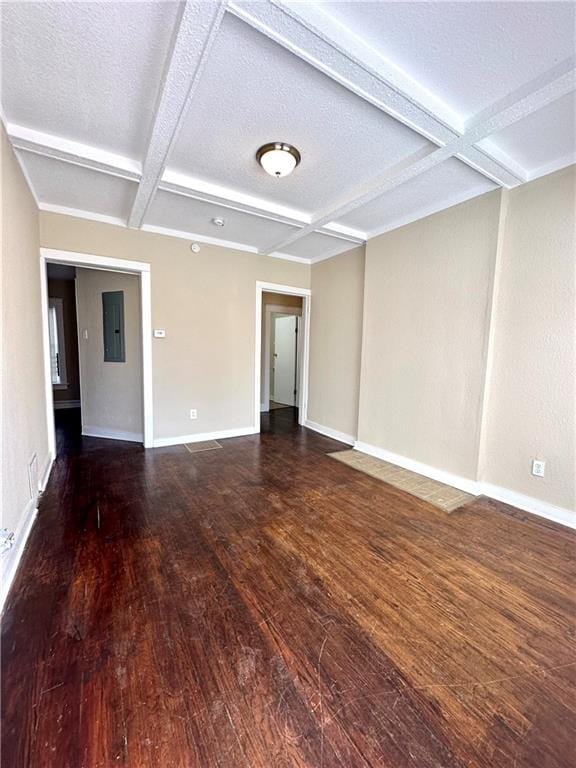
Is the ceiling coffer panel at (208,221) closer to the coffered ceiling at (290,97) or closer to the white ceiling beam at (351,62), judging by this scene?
the coffered ceiling at (290,97)

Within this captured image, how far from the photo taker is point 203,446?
13.8 feet

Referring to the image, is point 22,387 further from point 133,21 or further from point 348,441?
point 348,441

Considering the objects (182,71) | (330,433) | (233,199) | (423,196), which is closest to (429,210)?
(423,196)

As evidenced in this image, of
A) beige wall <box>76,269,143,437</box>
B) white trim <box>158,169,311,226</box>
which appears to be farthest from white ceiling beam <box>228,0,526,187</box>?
beige wall <box>76,269,143,437</box>

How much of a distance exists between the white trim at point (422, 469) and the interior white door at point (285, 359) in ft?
10.1

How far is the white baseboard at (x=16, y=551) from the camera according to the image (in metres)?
1.63

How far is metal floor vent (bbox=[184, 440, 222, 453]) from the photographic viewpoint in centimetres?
408

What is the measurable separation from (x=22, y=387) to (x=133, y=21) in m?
2.18

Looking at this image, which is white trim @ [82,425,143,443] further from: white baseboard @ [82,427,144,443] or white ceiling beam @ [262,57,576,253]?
white ceiling beam @ [262,57,576,253]

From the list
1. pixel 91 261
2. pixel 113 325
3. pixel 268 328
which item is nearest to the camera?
pixel 91 261

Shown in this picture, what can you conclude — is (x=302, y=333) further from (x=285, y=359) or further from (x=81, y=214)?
(x=81, y=214)

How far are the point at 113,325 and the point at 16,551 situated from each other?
10.3 ft

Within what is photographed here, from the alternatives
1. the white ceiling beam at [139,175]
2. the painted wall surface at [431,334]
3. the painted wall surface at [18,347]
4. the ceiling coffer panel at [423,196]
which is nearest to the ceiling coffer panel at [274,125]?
the white ceiling beam at [139,175]

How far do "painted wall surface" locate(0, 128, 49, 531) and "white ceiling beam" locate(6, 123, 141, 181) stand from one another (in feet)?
0.38
